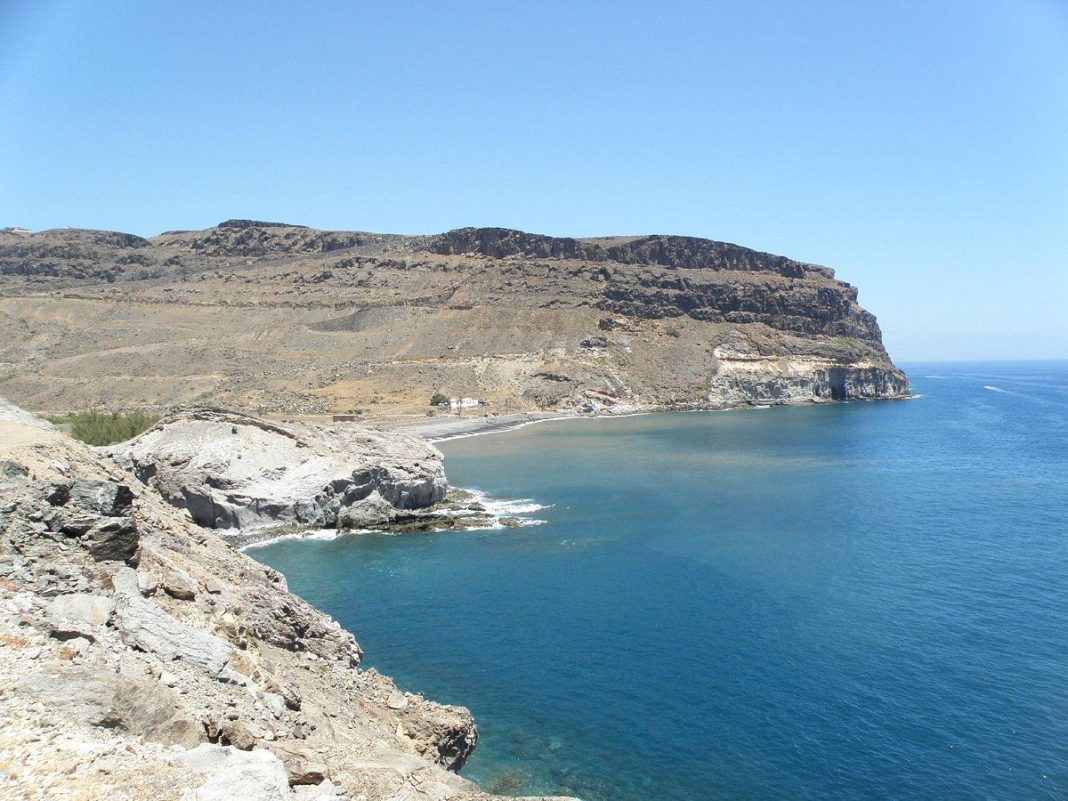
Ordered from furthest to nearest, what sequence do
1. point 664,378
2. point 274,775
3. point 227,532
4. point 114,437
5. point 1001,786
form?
1. point 664,378
2. point 114,437
3. point 227,532
4. point 1001,786
5. point 274,775

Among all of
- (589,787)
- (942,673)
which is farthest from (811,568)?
(589,787)

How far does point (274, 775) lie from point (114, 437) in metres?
49.9

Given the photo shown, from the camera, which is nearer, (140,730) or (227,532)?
(140,730)

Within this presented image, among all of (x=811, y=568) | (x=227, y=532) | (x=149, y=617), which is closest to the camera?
(x=149, y=617)

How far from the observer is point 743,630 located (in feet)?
87.9

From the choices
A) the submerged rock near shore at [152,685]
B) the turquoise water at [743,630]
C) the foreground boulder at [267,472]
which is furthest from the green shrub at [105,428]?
the submerged rock near shore at [152,685]

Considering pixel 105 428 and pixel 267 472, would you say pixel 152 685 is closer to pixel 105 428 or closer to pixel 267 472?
pixel 267 472

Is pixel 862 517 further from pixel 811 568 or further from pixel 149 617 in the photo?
pixel 149 617

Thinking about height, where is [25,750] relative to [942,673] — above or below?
above

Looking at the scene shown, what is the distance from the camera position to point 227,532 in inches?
1582

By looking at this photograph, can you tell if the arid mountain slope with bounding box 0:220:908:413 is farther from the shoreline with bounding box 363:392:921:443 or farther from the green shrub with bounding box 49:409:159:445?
the green shrub with bounding box 49:409:159:445

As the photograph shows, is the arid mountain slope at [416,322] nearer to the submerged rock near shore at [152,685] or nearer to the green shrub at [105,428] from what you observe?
the green shrub at [105,428]

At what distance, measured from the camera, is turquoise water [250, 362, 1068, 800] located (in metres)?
18.8

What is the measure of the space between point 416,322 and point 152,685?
116 metres
